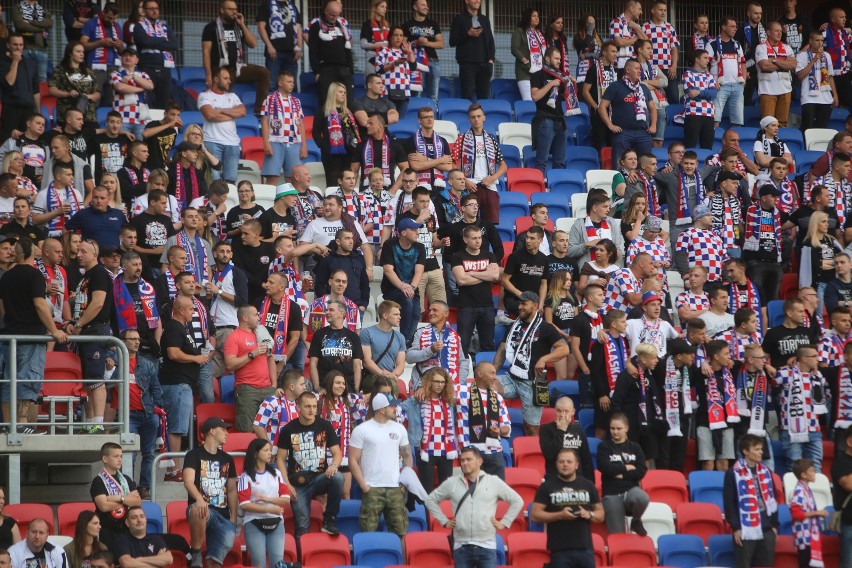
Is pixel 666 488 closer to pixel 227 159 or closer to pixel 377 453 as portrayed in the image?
pixel 377 453

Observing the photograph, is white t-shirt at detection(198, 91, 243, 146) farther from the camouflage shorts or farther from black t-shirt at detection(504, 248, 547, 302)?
the camouflage shorts

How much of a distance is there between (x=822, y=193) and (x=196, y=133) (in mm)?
7127

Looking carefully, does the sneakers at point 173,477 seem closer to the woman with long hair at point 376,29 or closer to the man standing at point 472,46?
the woman with long hair at point 376,29

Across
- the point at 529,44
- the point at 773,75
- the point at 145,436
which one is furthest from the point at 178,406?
the point at 773,75

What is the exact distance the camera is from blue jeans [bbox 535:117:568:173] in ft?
61.7

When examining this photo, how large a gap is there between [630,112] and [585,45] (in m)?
1.91

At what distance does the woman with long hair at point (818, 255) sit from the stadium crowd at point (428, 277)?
5cm

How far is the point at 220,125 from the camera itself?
1725 cm

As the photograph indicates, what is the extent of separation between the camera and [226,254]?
14.7 m

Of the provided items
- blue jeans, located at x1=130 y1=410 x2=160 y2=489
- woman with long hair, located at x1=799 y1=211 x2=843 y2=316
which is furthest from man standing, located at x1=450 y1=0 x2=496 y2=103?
blue jeans, located at x1=130 y1=410 x2=160 y2=489

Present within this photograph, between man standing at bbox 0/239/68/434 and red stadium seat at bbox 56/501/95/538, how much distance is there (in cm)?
78

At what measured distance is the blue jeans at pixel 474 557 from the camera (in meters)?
11.9

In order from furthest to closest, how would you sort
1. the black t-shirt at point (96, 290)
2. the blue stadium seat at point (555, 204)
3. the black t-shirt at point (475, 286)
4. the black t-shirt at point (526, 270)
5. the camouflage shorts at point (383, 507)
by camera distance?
the blue stadium seat at point (555, 204) < the black t-shirt at point (526, 270) < the black t-shirt at point (475, 286) < the black t-shirt at point (96, 290) < the camouflage shorts at point (383, 507)

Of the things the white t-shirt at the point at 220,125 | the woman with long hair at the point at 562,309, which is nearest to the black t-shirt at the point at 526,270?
the woman with long hair at the point at 562,309
